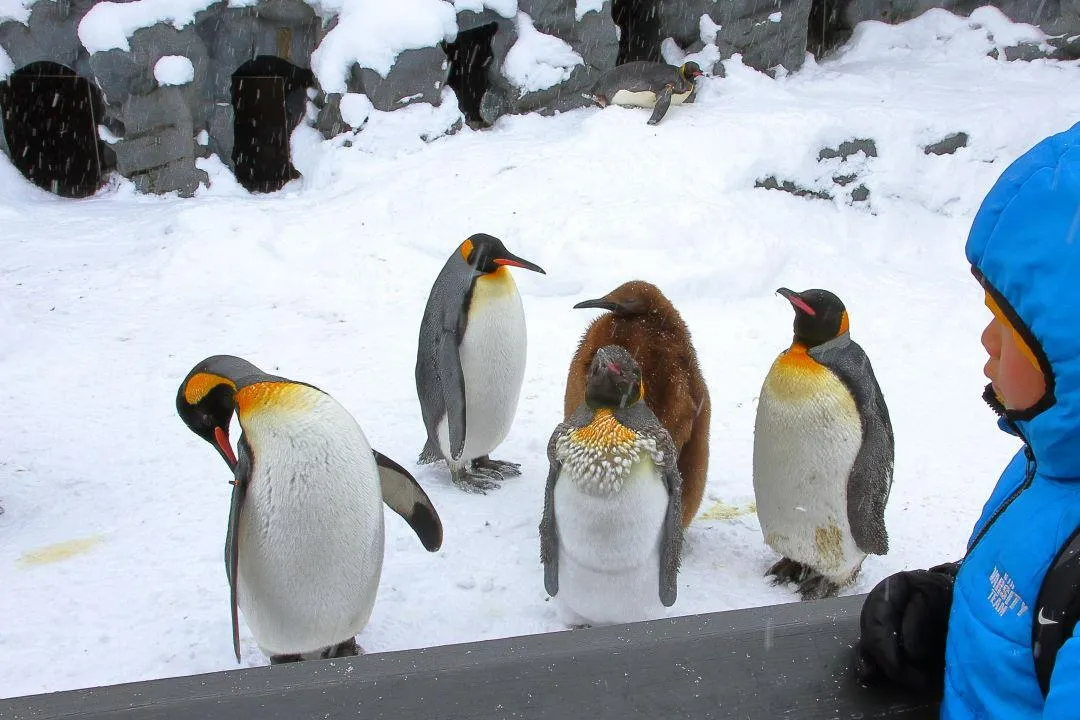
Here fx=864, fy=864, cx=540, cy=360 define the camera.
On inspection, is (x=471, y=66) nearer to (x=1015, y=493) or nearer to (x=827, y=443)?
(x=827, y=443)

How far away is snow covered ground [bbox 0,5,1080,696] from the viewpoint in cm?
243

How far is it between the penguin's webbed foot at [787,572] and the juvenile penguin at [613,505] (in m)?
0.51

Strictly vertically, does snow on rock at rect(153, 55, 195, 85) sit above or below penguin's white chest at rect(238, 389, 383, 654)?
above

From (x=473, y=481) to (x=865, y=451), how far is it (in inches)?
53.8

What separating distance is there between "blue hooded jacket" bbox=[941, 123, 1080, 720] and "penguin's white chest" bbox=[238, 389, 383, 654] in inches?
54.5

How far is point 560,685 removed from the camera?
98 centimetres

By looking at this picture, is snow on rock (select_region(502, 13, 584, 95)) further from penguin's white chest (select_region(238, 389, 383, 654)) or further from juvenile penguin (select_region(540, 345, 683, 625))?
penguin's white chest (select_region(238, 389, 383, 654))

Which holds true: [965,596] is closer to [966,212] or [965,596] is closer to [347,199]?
[347,199]

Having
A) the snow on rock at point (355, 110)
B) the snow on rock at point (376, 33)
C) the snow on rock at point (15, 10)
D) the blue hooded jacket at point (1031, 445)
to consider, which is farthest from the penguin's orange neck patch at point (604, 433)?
A: the snow on rock at point (15, 10)

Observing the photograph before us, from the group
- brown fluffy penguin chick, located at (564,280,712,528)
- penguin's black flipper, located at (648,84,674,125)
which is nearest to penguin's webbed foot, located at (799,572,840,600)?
brown fluffy penguin chick, located at (564,280,712,528)

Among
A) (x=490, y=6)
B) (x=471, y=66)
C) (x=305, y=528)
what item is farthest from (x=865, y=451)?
(x=471, y=66)

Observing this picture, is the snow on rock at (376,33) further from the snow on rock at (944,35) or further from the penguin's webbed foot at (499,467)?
the penguin's webbed foot at (499,467)

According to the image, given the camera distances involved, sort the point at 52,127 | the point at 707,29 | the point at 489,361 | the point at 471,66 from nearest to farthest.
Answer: the point at 489,361 → the point at 707,29 → the point at 471,66 → the point at 52,127

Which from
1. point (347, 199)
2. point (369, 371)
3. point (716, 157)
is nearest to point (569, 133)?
point (716, 157)
